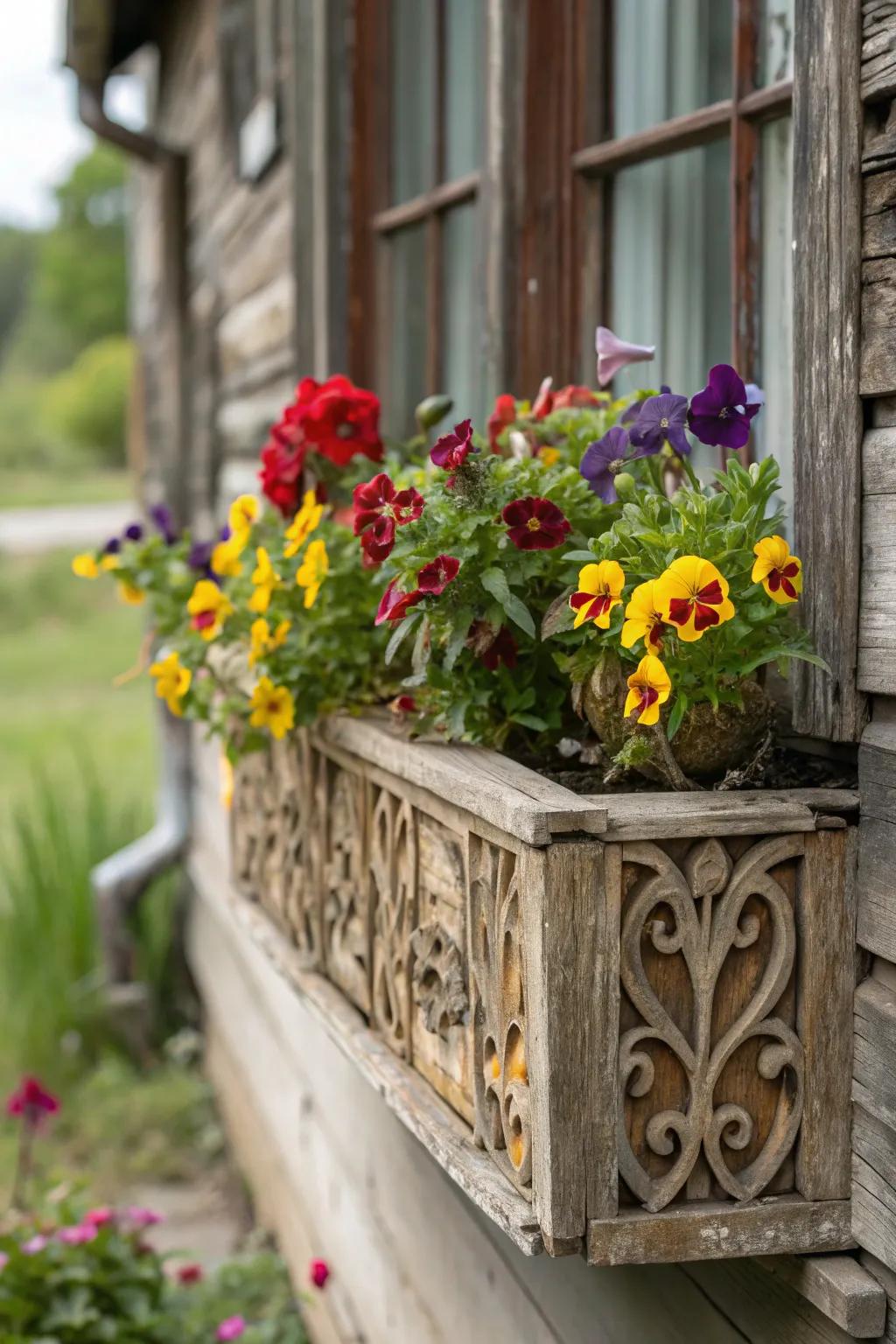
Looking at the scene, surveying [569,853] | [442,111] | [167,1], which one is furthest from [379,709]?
[167,1]

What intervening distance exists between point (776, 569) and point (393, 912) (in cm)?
61

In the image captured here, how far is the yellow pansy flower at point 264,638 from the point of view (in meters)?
1.80

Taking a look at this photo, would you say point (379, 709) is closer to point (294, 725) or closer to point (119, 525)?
point (294, 725)

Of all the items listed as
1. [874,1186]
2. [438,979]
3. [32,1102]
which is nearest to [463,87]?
[438,979]

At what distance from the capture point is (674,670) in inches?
48.6

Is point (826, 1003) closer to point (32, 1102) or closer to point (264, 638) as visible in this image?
point (264, 638)

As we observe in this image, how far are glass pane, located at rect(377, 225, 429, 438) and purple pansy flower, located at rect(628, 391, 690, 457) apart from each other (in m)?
1.29

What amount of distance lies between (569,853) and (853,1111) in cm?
35

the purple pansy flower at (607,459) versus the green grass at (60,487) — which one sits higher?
the green grass at (60,487)

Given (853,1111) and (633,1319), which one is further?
(633,1319)

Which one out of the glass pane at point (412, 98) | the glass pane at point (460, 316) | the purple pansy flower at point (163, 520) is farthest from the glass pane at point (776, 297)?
the purple pansy flower at point (163, 520)

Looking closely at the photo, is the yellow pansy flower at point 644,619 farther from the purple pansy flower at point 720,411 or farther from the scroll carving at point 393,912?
the scroll carving at point 393,912

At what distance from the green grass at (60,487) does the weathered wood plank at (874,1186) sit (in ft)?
76.3

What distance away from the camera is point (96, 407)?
79.8ft
